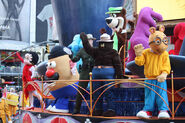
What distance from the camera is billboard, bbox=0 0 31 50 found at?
31719 millimetres

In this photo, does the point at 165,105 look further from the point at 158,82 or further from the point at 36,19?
the point at 36,19

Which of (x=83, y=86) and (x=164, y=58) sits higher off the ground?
Answer: (x=164, y=58)

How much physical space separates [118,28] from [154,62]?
173 cm

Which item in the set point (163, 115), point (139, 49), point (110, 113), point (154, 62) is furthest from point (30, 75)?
point (163, 115)

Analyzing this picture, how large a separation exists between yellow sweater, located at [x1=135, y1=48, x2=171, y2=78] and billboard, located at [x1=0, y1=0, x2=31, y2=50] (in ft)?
92.5

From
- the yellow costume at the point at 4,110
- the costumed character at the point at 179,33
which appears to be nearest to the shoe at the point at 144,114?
the costumed character at the point at 179,33

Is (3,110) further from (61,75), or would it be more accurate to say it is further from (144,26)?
(144,26)

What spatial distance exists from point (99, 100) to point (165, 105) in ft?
3.78

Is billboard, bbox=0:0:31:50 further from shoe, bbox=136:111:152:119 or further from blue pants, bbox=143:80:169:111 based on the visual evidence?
shoe, bbox=136:111:152:119

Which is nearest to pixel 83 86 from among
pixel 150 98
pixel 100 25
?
pixel 150 98

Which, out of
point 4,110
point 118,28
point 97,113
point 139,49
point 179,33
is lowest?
point 4,110

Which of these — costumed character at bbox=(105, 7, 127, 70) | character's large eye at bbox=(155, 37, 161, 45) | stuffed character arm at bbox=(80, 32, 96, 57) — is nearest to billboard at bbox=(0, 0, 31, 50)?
costumed character at bbox=(105, 7, 127, 70)

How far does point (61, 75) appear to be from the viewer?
581 cm

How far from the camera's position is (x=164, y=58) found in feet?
15.6
